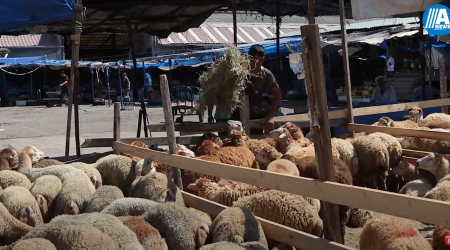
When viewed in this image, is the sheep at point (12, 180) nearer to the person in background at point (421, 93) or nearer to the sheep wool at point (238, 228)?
the sheep wool at point (238, 228)

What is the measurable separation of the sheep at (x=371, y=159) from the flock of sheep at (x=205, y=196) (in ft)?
0.04

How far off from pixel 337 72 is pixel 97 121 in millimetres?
11170

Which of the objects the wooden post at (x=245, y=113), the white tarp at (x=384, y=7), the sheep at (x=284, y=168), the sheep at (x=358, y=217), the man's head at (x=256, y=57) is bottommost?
the sheep at (x=358, y=217)

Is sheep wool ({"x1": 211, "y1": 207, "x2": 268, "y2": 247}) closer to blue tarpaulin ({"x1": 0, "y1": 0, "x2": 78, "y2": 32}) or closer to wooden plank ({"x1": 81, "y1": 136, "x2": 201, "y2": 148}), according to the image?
wooden plank ({"x1": 81, "y1": 136, "x2": 201, "y2": 148})

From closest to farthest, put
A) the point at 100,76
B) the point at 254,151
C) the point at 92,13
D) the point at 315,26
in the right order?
1. the point at 315,26
2. the point at 254,151
3. the point at 92,13
4. the point at 100,76

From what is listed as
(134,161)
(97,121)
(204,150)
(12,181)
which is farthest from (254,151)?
(97,121)

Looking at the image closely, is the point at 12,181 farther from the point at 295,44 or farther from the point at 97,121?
the point at 295,44

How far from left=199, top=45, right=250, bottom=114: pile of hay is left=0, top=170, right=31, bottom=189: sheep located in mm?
2727

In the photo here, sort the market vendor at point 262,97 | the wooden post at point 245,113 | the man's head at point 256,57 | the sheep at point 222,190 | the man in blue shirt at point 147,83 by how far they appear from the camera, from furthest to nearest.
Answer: the man in blue shirt at point 147,83
the market vendor at point 262,97
the man's head at point 256,57
the wooden post at point 245,113
the sheep at point 222,190

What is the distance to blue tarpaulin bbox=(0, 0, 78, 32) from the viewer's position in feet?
23.3

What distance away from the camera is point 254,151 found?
7.41 m

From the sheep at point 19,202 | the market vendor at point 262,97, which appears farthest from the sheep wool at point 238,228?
the market vendor at point 262,97

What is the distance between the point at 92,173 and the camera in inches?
258

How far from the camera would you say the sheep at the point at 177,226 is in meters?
4.48
